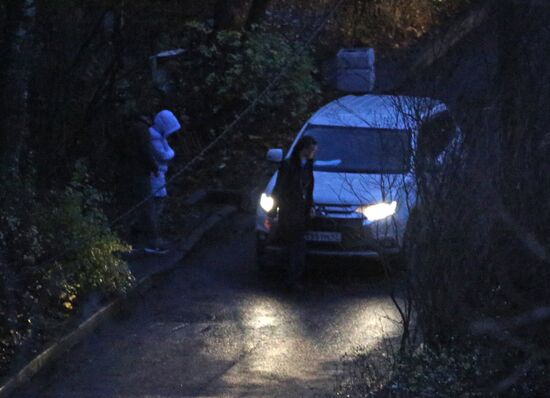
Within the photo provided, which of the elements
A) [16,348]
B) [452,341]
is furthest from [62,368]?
[452,341]

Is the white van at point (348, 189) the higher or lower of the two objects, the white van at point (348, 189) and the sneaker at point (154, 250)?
the higher

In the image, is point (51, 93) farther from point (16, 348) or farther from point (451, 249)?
point (451, 249)

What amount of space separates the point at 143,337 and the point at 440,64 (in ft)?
12.4

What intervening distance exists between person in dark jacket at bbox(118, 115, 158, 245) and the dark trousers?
7.00 feet

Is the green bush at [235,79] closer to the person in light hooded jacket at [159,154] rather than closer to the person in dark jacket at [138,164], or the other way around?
the person in light hooded jacket at [159,154]

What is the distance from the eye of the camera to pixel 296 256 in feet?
38.8

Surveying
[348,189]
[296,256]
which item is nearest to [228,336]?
[296,256]

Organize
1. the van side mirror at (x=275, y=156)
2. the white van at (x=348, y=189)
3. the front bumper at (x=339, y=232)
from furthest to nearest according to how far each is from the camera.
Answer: the van side mirror at (x=275, y=156) < the front bumper at (x=339, y=232) < the white van at (x=348, y=189)

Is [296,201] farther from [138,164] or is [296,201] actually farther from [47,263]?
[47,263]

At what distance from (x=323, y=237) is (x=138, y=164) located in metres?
2.48

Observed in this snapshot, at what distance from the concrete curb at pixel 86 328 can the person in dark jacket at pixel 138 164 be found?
2.10 feet

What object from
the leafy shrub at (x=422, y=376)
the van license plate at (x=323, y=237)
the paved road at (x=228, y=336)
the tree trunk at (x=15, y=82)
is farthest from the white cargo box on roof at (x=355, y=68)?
the leafy shrub at (x=422, y=376)

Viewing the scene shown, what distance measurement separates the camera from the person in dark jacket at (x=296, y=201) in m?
11.8

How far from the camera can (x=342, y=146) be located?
13.4 m
